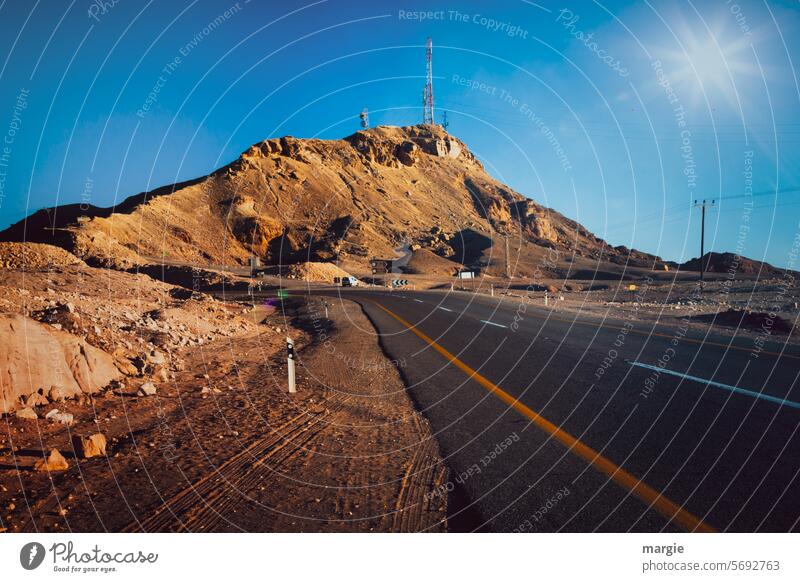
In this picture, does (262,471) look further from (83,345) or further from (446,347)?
(446,347)

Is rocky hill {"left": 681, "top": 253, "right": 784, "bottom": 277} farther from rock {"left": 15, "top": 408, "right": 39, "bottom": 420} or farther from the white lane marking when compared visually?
rock {"left": 15, "top": 408, "right": 39, "bottom": 420}

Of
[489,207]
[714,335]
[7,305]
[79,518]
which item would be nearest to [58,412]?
[79,518]

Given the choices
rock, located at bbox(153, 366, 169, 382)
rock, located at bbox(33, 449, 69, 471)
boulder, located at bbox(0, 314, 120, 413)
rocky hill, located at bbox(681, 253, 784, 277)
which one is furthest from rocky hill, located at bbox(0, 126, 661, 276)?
rock, located at bbox(33, 449, 69, 471)

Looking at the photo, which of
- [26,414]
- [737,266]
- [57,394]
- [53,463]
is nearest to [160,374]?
[57,394]

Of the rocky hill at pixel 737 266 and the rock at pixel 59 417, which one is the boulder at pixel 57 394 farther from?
the rocky hill at pixel 737 266

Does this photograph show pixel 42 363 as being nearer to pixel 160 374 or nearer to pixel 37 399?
pixel 37 399

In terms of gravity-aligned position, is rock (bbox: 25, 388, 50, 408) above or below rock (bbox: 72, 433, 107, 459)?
above
